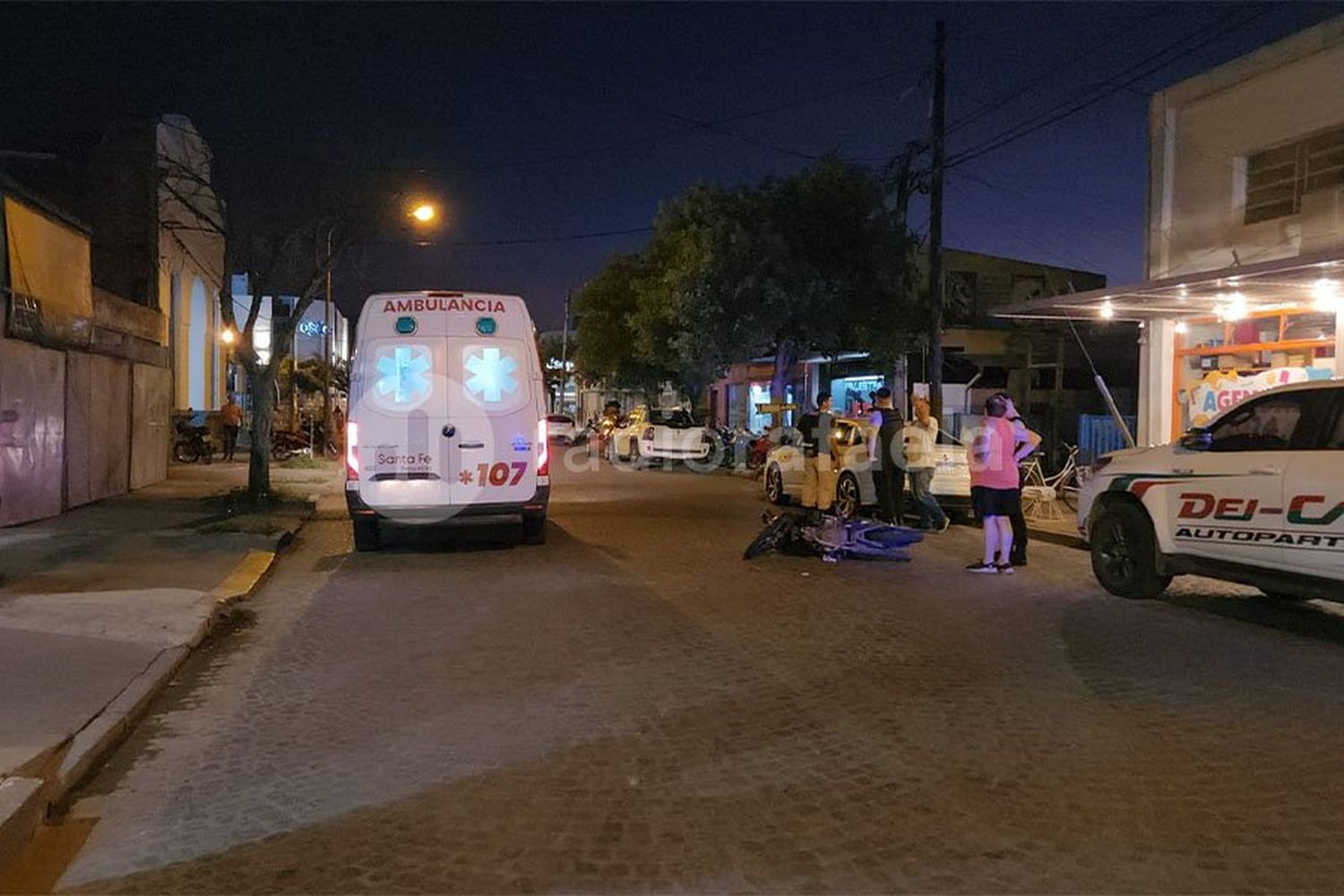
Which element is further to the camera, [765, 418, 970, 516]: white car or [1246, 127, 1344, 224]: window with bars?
[765, 418, 970, 516]: white car

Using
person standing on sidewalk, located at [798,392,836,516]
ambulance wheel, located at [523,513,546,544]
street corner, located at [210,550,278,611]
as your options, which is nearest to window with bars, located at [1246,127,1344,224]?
person standing on sidewalk, located at [798,392,836,516]

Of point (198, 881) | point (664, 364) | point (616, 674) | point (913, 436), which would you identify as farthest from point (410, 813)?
point (664, 364)

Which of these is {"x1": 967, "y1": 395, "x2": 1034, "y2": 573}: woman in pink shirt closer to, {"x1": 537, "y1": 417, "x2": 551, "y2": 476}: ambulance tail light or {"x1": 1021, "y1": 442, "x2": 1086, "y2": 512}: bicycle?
{"x1": 537, "y1": 417, "x2": 551, "y2": 476}: ambulance tail light

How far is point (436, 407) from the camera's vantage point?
12.0m

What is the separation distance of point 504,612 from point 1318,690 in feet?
18.7

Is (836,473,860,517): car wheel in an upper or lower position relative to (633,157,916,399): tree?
lower

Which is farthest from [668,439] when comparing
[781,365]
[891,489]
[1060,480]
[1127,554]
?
[1127,554]

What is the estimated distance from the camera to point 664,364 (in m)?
32.9

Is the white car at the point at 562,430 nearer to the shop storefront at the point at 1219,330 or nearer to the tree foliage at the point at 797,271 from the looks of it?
the tree foliage at the point at 797,271

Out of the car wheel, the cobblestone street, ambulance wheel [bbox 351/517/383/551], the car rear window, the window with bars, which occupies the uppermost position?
the window with bars

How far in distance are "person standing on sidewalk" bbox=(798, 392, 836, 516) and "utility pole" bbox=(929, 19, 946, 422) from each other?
624 centimetres

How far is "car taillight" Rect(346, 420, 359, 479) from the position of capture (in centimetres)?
1185

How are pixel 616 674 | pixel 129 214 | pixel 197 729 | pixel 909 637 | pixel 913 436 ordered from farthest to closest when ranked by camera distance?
pixel 129 214, pixel 913 436, pixel 909 637, pixel 616 674, pixel 197 729

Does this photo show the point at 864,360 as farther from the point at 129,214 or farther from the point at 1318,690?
the point at 1318,690
